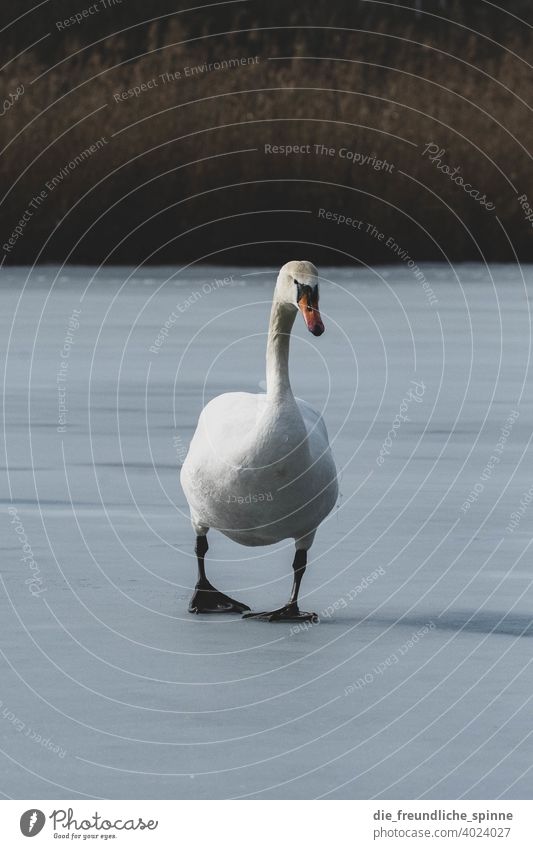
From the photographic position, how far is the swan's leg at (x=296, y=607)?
7.50 meters

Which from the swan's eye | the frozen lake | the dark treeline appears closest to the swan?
the swan's eye

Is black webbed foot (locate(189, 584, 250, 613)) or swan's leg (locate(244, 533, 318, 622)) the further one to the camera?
black webbed foot (locate(189, 584, 250, 613))

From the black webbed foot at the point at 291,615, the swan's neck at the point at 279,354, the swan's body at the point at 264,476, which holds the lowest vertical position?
the black webbed foot at the point at 291,615

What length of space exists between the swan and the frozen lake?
0.29 m

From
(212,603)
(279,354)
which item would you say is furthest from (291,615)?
(279,354)

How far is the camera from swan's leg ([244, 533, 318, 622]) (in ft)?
24.6

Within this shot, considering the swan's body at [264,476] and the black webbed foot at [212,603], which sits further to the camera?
the black webbed foot at [212,603]

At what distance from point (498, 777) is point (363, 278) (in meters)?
19.1

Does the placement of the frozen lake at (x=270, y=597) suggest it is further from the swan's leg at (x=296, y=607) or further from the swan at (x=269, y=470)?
the swan at (x=269, y=470)

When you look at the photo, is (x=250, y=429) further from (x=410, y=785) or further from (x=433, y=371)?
(x=433, y=371)

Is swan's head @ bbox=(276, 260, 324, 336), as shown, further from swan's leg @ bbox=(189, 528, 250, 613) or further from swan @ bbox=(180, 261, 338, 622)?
swan's leg @ bbox=(189, 528, 250, 613)

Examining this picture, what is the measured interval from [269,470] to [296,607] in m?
0.53

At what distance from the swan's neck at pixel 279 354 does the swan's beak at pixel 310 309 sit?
6cm

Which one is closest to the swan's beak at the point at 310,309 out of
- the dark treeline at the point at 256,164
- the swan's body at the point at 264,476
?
the swan's body at the point at 264,476
